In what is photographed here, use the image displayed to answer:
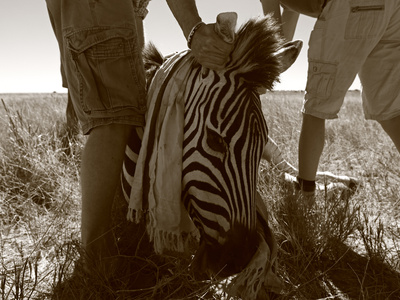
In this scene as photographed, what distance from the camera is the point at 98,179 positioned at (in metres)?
1.64

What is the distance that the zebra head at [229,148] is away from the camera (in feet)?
4.91

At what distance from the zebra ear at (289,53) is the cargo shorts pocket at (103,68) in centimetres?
69

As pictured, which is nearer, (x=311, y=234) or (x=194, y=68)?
(x=194, y=68)

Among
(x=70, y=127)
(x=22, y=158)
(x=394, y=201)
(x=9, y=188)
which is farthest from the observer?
(x=70, y=127)

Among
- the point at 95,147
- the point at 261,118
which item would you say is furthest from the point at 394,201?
the point at 95,147

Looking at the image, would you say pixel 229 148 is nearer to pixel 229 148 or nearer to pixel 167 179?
pixel 229 148

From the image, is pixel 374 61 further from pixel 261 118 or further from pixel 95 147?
pixel 95 147

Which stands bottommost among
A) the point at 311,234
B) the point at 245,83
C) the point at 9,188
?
the point at 9,188

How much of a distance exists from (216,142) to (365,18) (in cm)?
146

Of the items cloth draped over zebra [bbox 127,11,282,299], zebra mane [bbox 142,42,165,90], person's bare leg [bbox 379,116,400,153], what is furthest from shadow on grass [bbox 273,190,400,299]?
zebra mane [bbox 142,42,165,90]

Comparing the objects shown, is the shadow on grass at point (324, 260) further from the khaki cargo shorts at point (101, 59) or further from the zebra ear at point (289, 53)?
the khaki cargo shorts at point (101, 59)

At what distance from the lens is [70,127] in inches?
151

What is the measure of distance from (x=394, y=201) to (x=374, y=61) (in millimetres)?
1002

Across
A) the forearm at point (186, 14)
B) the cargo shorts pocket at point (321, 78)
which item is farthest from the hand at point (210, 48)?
the cargo shorts pocket at point (321, 78)
